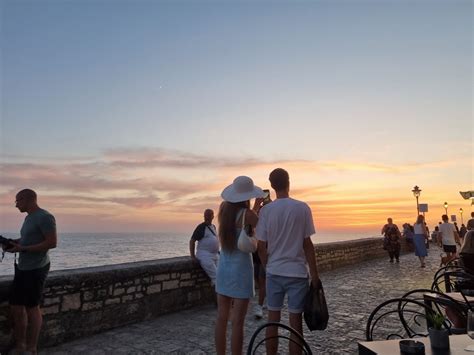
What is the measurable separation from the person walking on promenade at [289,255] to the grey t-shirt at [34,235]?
7.84ft

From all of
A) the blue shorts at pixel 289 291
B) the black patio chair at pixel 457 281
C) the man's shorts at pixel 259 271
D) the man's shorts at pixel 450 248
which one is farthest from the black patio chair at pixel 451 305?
the man's shorts at pixel 450 248

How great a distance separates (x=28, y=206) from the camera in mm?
4012

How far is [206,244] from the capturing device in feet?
20.0

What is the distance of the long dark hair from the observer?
10.8 feet

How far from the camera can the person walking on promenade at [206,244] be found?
19.7 feet

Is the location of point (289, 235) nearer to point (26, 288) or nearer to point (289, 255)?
point (289, 255)

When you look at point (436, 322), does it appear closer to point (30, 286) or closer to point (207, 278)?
point (30, 286)

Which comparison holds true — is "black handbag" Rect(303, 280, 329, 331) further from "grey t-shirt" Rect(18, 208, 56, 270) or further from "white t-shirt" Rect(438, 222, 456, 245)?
"white t-shirt" Rect(438, 222, 456, 245)

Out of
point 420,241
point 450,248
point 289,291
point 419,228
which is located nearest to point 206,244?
point 289,291

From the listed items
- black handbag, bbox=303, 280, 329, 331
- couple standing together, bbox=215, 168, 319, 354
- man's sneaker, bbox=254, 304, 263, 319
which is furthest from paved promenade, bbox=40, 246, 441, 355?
black handbag, bbox=303, 280, 329, 331

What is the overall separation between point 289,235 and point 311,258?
0.85 feet

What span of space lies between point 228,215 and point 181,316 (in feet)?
9.78

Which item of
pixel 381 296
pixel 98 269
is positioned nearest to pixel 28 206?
pixel 98 269

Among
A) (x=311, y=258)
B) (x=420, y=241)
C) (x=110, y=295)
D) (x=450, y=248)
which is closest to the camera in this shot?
(x=311, y=258)
